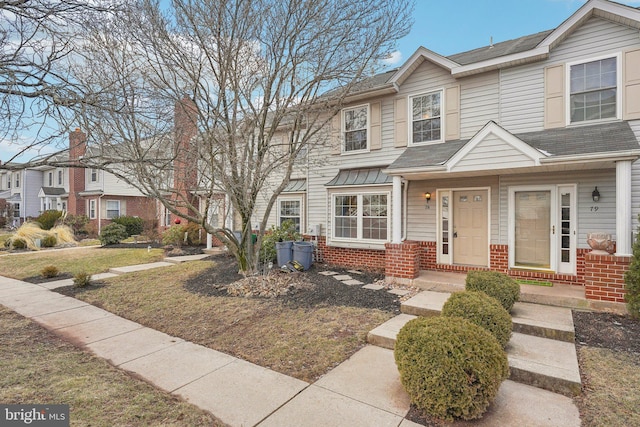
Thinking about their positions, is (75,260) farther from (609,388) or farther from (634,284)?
→ (634,284)

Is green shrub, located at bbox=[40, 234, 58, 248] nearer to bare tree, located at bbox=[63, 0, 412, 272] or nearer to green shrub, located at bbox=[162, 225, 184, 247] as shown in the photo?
green shrub, located at bbox=[162, 225, 184, 247]

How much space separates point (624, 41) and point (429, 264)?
6203 mm

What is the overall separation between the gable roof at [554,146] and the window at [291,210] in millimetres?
4429

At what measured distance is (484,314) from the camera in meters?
3.83

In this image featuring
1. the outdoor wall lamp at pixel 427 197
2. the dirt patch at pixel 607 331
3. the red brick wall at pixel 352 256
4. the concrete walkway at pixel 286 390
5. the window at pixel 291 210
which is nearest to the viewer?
the concrete walkway at pixel 286 390

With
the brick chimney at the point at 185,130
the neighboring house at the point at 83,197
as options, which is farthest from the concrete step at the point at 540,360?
the neighboring house at the point at 83,197

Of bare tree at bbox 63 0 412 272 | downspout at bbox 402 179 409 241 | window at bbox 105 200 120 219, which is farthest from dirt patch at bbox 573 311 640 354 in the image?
window at bbox 105 200 120 219

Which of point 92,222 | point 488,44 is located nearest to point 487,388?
point 488,44

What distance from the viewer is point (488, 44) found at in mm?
9742

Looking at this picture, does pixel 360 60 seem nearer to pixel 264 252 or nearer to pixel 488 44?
pixel 488 44

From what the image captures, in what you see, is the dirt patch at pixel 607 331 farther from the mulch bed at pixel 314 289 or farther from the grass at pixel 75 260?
the grass at pixel 75 260

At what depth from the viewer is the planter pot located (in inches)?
222

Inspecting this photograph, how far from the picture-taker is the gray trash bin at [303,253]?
9.58 metres

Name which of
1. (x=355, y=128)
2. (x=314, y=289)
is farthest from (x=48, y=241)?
(x=355, y=128)
